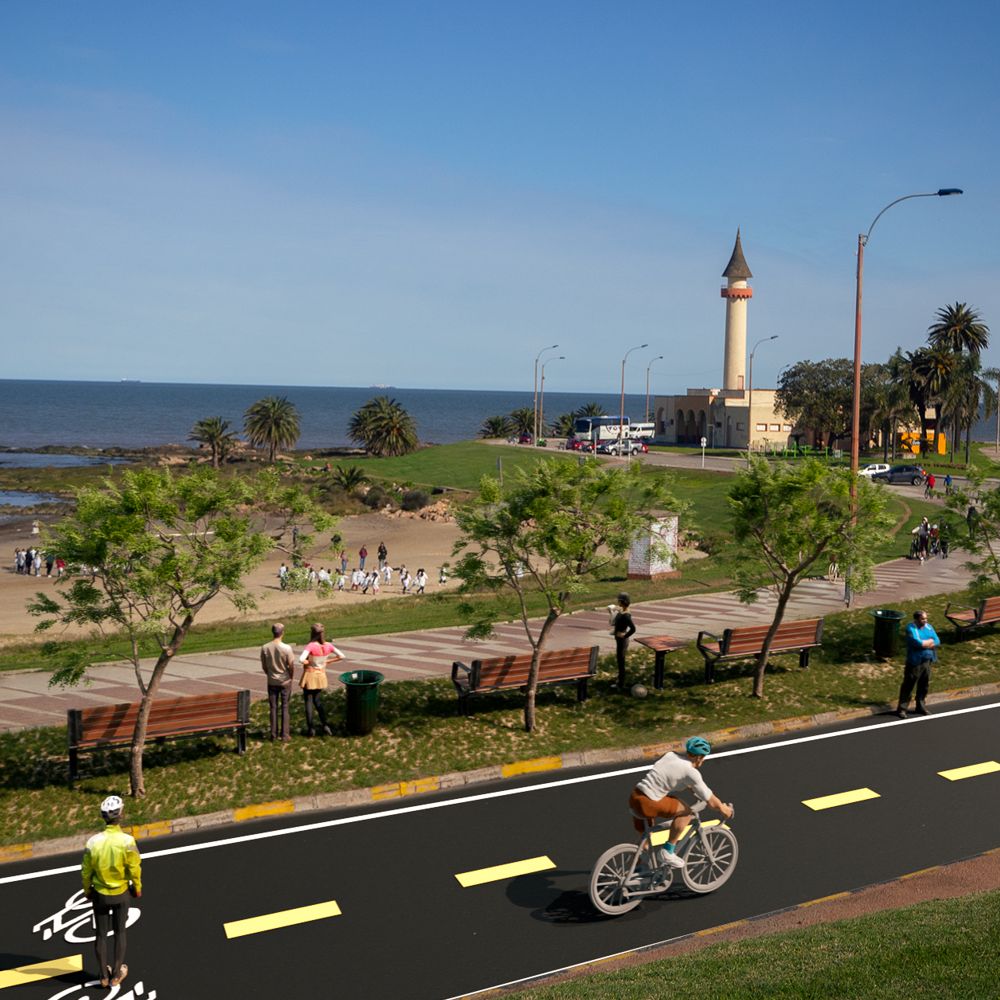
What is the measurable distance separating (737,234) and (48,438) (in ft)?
322

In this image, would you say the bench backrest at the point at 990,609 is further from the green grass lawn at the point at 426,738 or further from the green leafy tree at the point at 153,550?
the green leafy tree at the point at 153,550

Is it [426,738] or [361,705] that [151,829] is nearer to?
[361,705]

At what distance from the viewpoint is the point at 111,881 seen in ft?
26.1

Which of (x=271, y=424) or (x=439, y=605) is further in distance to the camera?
(x=271, y=424)

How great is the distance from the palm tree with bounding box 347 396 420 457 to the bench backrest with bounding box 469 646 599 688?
76.1 m

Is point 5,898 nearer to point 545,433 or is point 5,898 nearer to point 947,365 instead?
point 947,365

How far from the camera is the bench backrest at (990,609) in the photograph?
64.0ft

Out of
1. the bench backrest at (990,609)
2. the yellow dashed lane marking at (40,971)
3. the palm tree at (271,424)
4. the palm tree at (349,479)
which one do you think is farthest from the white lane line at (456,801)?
the palm tree at (271,424)

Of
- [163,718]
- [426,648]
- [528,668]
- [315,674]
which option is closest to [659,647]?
[528,668]

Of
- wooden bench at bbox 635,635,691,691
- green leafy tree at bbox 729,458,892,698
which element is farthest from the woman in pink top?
green leafy tree at bbox 729,458,892,698

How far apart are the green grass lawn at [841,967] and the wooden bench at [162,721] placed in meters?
6.39

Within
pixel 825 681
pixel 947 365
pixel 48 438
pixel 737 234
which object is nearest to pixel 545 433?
pixel 737 234

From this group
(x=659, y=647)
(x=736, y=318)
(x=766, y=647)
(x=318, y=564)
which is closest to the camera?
(x=659, y=647)

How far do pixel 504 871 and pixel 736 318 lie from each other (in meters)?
96.6
